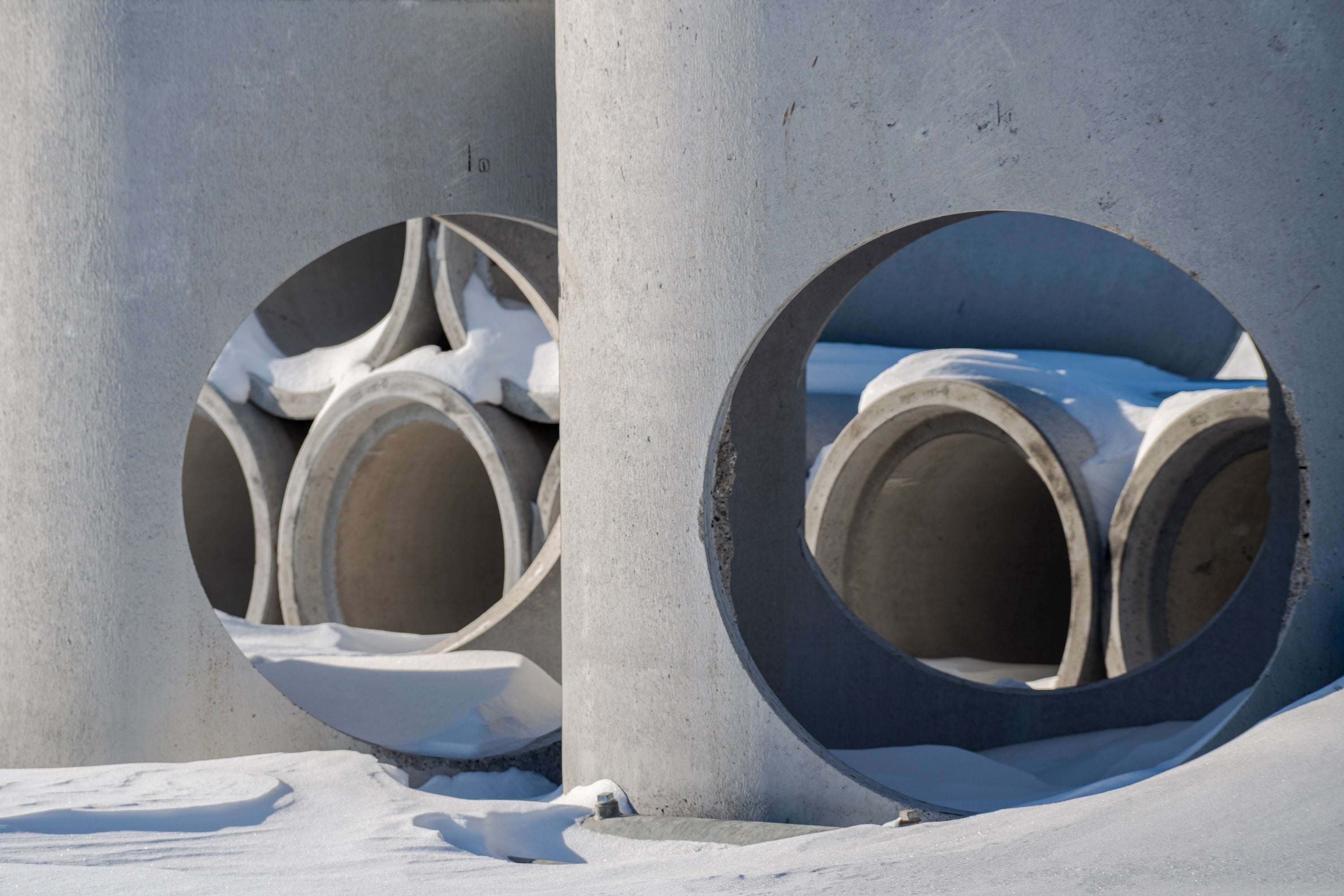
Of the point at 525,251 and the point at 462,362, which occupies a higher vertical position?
the point at 525,251

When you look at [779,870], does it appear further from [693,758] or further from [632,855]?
[693,758]

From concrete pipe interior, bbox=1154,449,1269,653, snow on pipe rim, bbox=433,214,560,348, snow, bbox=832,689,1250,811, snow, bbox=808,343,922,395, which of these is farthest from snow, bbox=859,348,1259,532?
snow on pipe rim, bbox=433,214,560,348

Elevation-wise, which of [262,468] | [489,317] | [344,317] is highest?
[344,317]

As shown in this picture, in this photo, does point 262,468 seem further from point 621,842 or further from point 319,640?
point 621,842

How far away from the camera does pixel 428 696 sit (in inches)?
196

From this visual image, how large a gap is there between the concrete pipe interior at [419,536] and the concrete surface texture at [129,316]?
4.74 meters

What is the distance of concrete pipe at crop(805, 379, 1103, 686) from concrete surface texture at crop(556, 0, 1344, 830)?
4084mm

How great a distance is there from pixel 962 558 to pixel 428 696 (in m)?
5.48

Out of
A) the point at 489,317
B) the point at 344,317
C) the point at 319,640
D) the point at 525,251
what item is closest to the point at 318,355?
the point at 344,317

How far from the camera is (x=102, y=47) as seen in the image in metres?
3.79

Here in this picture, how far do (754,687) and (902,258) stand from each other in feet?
22.7

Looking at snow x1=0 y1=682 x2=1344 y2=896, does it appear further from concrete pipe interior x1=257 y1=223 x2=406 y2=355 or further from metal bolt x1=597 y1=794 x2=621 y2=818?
concrete pipe interior x1=257 y1=223 x2=406 y2=355

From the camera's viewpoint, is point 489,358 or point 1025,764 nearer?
point 1025,764

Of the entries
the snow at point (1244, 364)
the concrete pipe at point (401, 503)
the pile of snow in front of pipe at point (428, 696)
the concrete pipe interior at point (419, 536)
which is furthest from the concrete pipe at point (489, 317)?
the snow at point (1244, 364)
